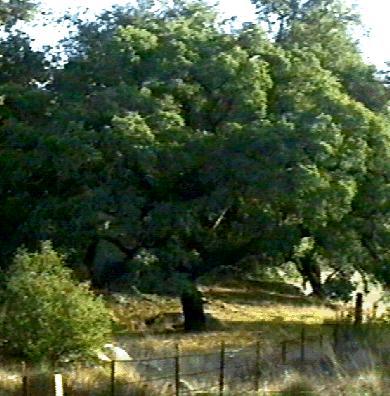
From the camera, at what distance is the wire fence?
60.0 feet

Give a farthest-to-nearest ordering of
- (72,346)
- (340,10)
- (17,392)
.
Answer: (340,10), (72,346), (17,392)

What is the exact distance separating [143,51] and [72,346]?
37.5 feet

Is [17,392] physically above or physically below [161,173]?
below

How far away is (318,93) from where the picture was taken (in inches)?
1201

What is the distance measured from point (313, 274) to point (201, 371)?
1999 centimetres

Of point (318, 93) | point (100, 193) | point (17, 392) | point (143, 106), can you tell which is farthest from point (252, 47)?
point (17, 392)

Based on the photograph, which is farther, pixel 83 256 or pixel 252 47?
pixel 252 47

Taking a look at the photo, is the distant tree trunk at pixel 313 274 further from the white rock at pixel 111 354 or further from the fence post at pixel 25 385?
the fence post at pixel 25 385

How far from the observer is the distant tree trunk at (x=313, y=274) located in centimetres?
3708

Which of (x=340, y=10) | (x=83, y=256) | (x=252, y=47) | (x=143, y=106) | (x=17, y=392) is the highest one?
(x=340, y=10)

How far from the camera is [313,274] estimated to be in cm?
4100

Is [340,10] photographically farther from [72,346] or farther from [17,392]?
[17,392]

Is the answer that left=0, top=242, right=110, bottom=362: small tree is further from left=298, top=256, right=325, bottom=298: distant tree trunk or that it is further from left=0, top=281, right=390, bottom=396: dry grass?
left=298, top=256, right=325, bottom=298: distant tree trunk

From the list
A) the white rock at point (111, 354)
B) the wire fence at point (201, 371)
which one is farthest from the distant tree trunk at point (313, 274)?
the white rock at point (111, 354)
